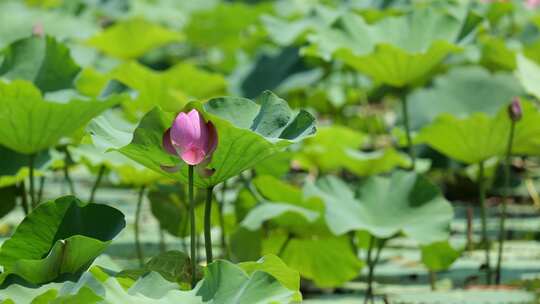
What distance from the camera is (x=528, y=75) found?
8.45 feet

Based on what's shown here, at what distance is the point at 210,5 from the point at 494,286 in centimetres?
420

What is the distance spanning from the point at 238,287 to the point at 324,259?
104 cm

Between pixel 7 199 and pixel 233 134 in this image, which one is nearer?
pixel 233 134

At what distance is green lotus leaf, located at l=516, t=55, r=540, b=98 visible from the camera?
251 centimetres

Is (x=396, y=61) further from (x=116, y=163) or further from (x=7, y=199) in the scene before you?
(x=7, y=199)

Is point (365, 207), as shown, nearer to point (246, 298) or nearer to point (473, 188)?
point (246, 298)

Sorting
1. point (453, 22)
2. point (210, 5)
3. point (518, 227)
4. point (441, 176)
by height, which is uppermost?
point (453, 22)


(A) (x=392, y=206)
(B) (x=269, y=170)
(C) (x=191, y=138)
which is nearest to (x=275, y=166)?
(B) (x=269, y=170)

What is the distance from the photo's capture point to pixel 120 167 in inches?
97.7

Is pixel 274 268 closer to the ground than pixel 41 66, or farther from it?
farther from it

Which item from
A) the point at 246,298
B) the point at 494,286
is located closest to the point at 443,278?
the point at 494,286

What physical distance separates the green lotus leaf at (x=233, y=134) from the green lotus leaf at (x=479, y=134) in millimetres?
924

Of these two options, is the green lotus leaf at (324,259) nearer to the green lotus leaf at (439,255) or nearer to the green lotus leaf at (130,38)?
the green lotus leaf at (439,255)

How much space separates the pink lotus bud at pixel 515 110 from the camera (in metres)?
2.43
